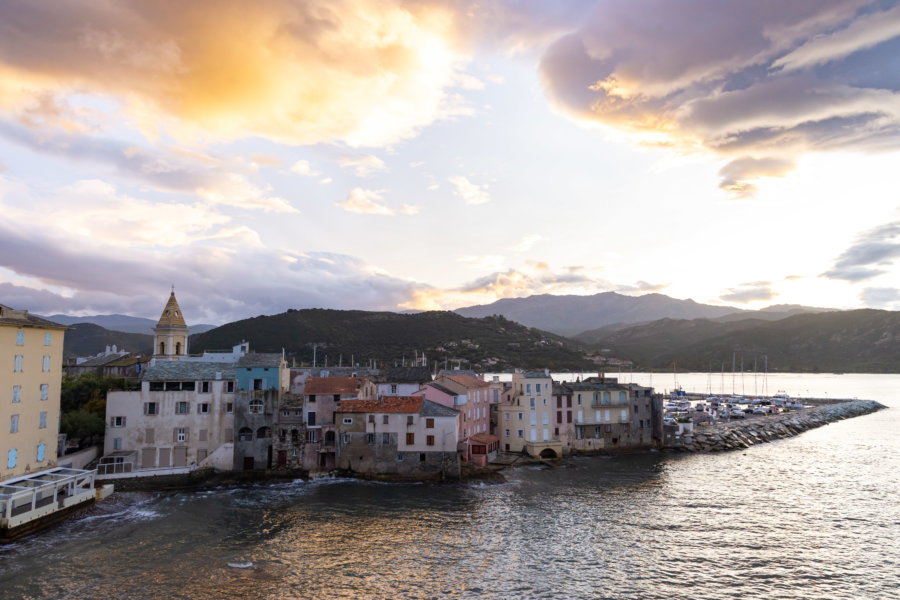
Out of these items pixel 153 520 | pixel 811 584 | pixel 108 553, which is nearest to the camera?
pixel 811 584

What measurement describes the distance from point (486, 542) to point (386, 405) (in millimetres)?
25536

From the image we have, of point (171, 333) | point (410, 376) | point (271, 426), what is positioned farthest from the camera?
point (171, 333)

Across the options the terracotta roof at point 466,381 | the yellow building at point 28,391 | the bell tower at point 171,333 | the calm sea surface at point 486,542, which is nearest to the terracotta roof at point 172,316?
the bell tower at point 171,333

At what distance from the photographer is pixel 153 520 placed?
50.2 meters

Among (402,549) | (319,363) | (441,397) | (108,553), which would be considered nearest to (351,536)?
(402,549)

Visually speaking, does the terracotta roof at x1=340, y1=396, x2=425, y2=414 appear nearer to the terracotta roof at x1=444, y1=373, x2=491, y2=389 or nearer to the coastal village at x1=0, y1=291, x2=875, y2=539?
the coastal village at x1=0, y1=291, x2=875, y2=539

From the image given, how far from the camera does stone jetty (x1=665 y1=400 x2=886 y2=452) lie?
3856 inches

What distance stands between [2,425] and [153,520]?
16910mm

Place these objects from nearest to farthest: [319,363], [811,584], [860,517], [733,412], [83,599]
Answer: [83,599] < [811,584] < [860,517] < [733,412] < [319,363]

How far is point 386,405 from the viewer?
220ft

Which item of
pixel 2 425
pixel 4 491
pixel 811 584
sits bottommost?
pixel 811 584

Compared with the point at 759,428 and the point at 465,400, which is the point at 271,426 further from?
the point at 759,428

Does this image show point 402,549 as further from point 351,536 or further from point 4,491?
point 4,491

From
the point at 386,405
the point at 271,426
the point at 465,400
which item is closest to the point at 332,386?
the point at 271,426
